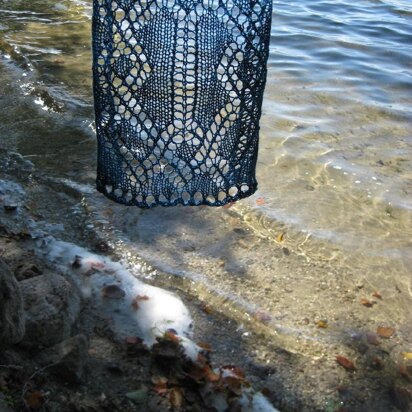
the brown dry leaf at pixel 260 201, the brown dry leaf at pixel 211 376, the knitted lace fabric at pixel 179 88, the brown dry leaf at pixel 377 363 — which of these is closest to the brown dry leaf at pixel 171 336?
the brown dry leaf at pixel 211 376

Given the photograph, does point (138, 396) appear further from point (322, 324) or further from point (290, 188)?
point (290, 188)

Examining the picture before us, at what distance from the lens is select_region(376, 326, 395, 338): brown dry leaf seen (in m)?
2.83

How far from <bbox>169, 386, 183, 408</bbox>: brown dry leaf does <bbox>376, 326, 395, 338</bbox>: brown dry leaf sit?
115 centimetres

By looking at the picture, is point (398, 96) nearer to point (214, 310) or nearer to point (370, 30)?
point (370, 30)

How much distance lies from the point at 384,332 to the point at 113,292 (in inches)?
54.4

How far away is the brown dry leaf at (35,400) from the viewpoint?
76.0 inches

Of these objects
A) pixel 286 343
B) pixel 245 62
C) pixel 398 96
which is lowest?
pixel 286 343

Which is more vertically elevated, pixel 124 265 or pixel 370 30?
pixel 370 30

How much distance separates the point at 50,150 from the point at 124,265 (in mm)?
1527

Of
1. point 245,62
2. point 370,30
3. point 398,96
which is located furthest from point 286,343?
point 370,30

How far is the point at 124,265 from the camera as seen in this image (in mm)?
3105

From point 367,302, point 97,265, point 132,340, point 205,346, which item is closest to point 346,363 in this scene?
point 367,302

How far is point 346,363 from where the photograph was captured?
8.62 ft

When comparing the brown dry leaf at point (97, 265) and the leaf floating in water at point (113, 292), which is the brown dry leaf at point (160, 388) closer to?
the leaf floating in water at point (113, 292)
